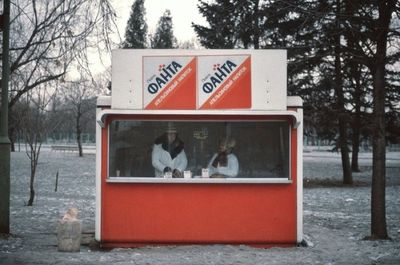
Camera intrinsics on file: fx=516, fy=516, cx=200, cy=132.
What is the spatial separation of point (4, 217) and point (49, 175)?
17589 millimetres

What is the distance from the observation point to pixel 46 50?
16.2 m

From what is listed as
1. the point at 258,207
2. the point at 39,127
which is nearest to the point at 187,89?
the point at 258,207

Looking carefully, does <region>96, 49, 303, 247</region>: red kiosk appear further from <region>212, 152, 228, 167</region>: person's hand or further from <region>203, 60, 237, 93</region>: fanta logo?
<region>212, 152, 228, 167</region>: person's hand

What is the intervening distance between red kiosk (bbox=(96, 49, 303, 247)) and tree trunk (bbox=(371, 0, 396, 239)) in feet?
5.62

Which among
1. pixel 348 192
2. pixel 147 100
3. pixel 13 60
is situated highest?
pixel 13 60

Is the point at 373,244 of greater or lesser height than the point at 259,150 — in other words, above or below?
below

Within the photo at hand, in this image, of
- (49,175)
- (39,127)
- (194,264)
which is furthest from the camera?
(49,175)

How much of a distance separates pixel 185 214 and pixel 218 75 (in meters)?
2.46

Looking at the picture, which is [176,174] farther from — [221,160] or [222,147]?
[222,147]

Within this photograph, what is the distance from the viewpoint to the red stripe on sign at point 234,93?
8844mm

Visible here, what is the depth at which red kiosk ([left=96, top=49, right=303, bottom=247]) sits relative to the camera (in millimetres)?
8820

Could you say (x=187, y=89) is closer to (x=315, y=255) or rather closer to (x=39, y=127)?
(x=315, y=255)

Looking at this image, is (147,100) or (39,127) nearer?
(147,100)

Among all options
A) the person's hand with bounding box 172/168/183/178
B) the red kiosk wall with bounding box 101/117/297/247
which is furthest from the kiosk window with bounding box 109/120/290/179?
the red kiosk wall with bounding box 101/117/297/247
